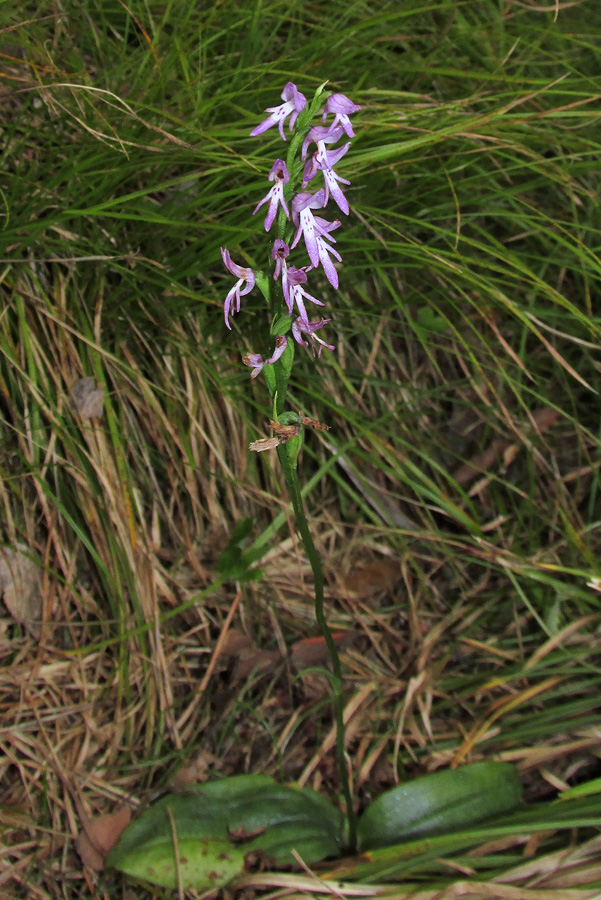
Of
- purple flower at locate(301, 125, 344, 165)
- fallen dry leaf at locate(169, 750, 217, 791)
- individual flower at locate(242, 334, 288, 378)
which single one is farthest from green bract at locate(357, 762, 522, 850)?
purple flower at locate(301, 125, 344, 165)

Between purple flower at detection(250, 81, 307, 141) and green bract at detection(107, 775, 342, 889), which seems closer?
purple flower at detection(250, 81, 307, 141)

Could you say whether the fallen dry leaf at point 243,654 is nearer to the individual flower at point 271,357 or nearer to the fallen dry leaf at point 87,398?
the fallen dry leaf at point 87,398

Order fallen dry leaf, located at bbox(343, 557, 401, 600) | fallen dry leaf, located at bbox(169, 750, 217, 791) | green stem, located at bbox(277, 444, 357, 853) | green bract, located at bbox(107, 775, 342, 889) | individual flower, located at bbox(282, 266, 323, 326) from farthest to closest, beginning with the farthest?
fallen dry leaf, located at bbox(343, 557, 401, 600) → fallen dry leaf, located at bbox(169, 750, 217, 791) → green bract, located at bbox(107, 775, 342, 889) → green stem, located at bbox(277, 444, 357, 853) → individual flower, located at bbox(282, 266, 323, 326)

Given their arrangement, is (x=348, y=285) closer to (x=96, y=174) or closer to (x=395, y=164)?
(x=395, y=164)

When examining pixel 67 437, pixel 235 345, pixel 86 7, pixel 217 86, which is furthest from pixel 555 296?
pixel 86 7

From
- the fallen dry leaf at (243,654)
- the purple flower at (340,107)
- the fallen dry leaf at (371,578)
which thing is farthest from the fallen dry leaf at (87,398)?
the purple flower at (340,107)

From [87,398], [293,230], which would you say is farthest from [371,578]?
[293,230]

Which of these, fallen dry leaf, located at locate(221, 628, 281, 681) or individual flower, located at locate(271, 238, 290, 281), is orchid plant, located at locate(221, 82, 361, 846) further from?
fallen dry leaf, located at locate(221, 628, 281, 681)
